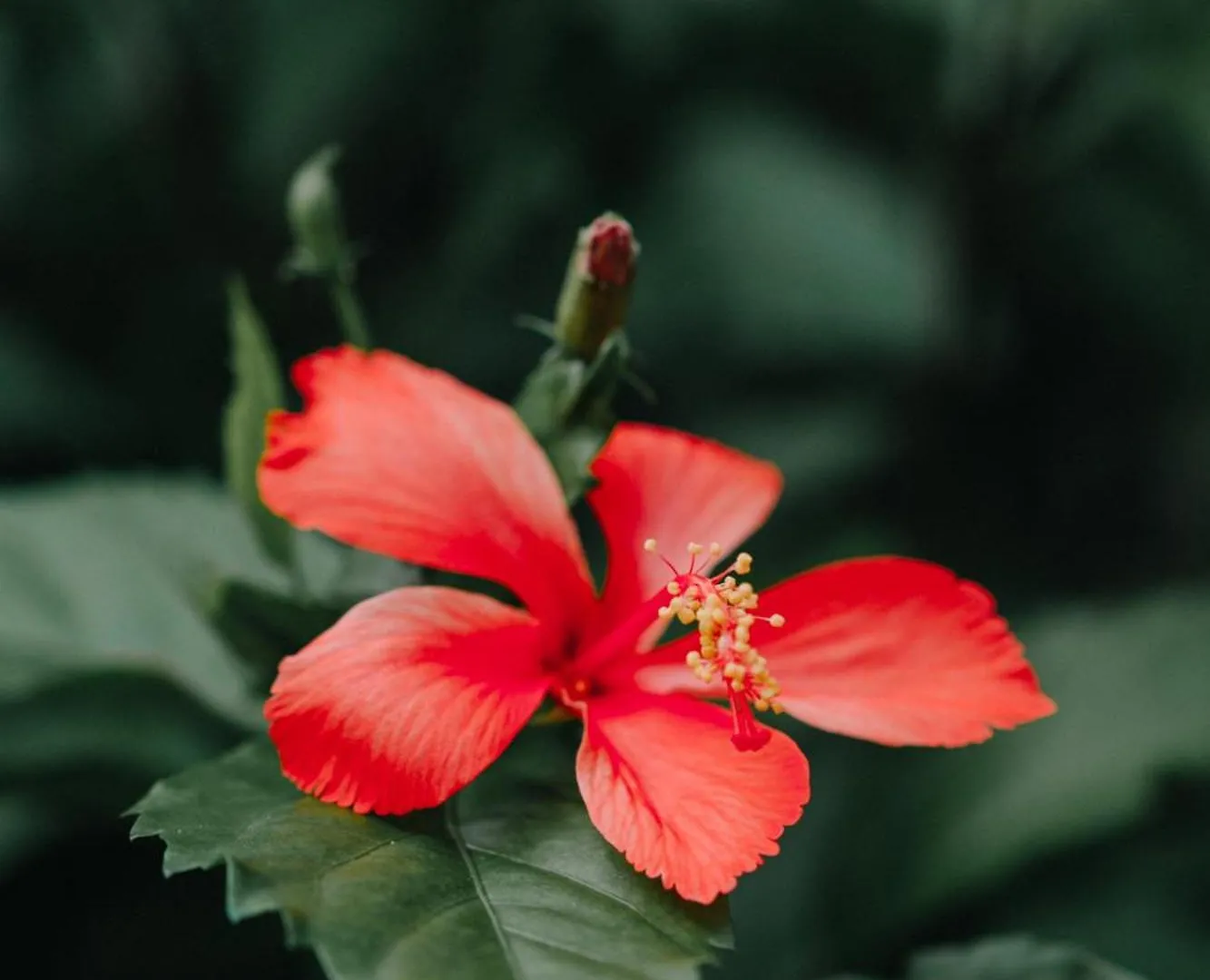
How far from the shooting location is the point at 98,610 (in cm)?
107

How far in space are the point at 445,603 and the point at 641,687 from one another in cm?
12

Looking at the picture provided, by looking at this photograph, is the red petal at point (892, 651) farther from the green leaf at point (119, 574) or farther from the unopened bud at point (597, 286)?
the green leaf at point (119, 574)

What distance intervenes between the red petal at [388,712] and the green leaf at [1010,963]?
0.40 m

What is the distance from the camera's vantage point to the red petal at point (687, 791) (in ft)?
1.99

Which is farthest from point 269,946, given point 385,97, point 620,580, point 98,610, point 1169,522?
point 1169,522

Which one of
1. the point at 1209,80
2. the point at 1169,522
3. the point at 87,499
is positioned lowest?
the point at 87,499

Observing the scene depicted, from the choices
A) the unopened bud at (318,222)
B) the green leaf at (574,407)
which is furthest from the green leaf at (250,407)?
the green leaf at (574,407)

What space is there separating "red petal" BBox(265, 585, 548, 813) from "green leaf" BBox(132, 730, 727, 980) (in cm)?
2

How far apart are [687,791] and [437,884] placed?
121mm

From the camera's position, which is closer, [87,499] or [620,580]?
[620,580]

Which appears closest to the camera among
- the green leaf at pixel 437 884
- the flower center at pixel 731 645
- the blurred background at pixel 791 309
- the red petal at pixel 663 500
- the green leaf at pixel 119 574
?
the green leaf at pixel 437 884

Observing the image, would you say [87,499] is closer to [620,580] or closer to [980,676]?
[620,580]

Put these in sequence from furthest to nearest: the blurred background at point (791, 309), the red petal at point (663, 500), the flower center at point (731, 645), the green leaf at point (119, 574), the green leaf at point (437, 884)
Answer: the blurred background at point (791, 309)
the green leaf at point (119, 574)
the red petal at point (663, 500)
the flower center at point (731, 645)
the green leaf at point (437, 884)

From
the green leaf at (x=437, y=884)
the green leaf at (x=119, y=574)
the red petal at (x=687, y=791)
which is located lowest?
the green leaf at (x=437, y=884)
